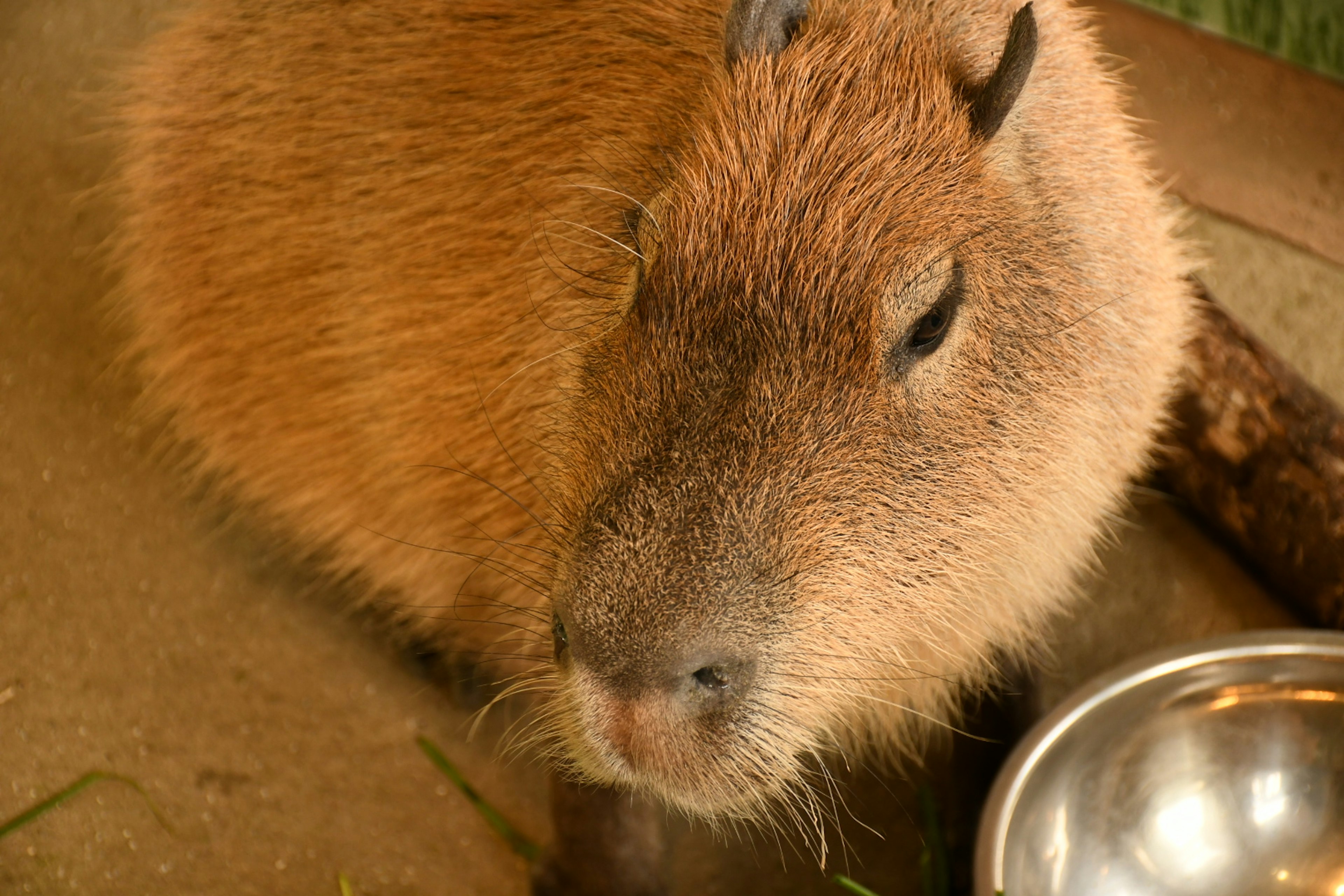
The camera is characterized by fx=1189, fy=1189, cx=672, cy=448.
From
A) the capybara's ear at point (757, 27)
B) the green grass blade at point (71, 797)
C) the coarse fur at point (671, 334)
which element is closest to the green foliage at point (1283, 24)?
the coarse fur at point (671, 334)

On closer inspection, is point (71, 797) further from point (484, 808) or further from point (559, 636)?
point (559, 636)

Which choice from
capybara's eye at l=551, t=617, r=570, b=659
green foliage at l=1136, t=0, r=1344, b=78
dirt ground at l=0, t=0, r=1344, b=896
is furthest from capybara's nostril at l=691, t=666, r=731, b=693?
green foliage at l=1136, t=0, r=1344, b=78

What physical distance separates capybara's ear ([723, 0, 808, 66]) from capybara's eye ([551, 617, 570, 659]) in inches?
30.3

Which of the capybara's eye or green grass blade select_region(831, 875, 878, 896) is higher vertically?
the capybara's eye

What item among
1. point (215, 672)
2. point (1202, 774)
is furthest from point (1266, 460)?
point (215, 672)

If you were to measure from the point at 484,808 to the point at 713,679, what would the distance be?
1141 mm

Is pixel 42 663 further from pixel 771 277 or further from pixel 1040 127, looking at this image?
pixel 1040 127

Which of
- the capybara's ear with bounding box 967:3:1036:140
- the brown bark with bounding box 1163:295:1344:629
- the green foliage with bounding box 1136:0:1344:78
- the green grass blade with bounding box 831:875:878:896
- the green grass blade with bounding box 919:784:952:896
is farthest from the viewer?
the green foliage with bounding box 1136:0:1344:78

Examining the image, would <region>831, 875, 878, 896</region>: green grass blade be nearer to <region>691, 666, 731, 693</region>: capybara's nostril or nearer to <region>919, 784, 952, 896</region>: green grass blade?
<region>919, 784, 952, 896</region>: green grass blade

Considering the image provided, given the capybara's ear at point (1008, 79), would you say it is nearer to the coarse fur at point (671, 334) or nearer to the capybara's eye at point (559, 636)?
the coarse fur at point (671, 334)

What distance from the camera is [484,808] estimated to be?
2.30m

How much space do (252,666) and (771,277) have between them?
156cm

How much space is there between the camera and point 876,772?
95.3 inches

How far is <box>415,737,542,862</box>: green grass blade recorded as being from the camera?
2262mm
